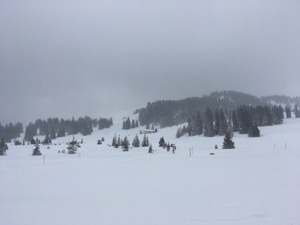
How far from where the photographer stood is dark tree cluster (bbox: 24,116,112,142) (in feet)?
533

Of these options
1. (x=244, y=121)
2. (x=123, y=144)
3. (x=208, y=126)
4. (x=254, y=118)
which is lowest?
(x=123, y=144)

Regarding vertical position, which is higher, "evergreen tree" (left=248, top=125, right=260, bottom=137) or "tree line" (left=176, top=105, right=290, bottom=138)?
"tree line" (left=176, top=105, right=290, bottom=138)

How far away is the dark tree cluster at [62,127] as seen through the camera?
6398 inches

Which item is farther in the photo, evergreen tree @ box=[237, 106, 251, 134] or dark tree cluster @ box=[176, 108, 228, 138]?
dark tree cluster @ box=[176, 108, 228, 138]

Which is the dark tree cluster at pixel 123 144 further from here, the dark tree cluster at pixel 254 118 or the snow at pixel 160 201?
the dark tree cluster at pixel 254 118

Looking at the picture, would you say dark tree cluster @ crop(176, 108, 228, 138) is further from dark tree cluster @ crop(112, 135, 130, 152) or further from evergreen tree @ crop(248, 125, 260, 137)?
dark tree cluster @ crop(112, 135, 130, 152)

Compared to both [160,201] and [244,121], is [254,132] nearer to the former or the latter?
[244,121]

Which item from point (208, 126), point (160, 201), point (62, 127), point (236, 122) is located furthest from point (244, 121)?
point (62, 127)

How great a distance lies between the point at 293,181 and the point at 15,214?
37.5 feet

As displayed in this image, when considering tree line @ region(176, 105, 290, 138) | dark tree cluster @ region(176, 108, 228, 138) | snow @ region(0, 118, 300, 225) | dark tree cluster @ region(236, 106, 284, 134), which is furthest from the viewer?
dark tree cluster @ region(176, 108, 228, 138)

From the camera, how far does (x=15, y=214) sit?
8.67m

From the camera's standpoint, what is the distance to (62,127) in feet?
550

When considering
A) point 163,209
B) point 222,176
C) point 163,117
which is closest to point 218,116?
point 163,117

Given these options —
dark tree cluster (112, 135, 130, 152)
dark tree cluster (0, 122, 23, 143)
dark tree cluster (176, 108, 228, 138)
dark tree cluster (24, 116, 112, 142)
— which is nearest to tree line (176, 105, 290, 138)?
dark tree cluster (176, 108, 228, 138)
